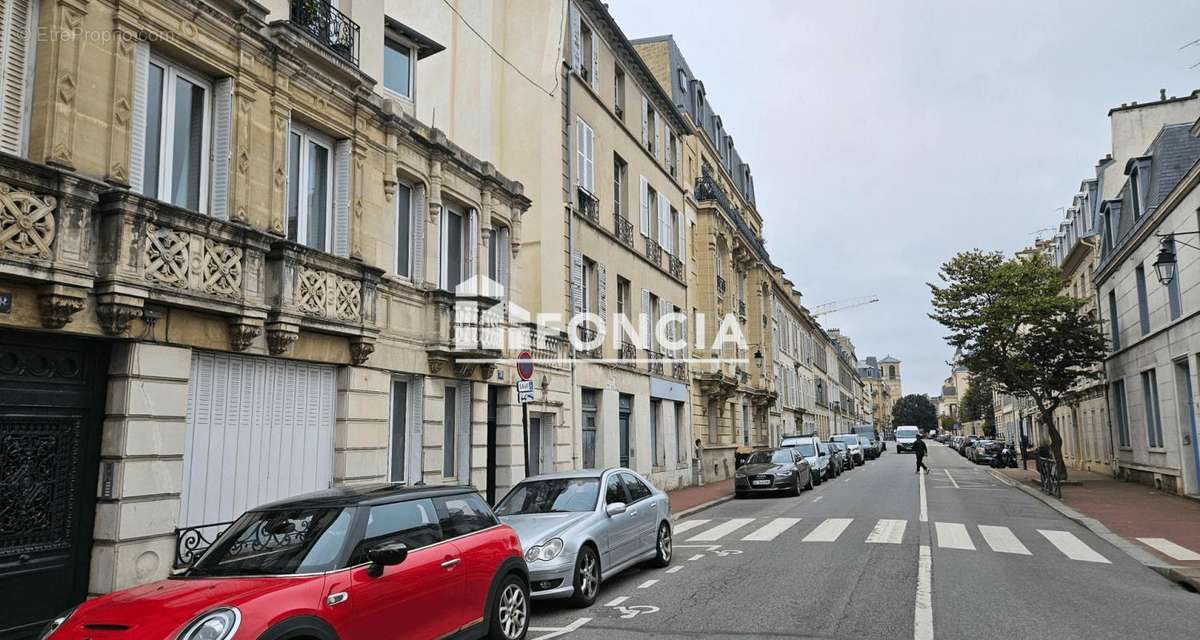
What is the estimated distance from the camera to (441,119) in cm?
1609

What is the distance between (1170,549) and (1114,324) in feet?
60.6

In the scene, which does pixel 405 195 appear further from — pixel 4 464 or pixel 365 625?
pixel 365 625

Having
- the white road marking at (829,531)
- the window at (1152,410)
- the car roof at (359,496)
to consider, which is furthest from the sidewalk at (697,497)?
the window at (1152,410)

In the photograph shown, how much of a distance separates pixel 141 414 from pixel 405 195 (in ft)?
21.1

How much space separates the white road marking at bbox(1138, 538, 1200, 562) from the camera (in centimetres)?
1120

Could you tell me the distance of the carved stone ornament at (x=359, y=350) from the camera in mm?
11195

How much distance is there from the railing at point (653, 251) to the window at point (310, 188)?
14.9 m

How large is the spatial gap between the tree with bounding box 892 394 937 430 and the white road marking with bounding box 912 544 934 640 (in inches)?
5360

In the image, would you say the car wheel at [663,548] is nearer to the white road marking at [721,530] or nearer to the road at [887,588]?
the road at [887,588]

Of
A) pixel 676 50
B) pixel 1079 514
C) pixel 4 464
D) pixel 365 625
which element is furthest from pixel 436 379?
pixel 676 50

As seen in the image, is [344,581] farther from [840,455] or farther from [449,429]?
[840,455]

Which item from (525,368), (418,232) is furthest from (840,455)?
(418,232)

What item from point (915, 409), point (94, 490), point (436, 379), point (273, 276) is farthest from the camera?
point (915, 409)

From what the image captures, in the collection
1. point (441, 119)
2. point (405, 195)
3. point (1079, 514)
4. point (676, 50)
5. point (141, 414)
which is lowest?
point (1079, 514)
